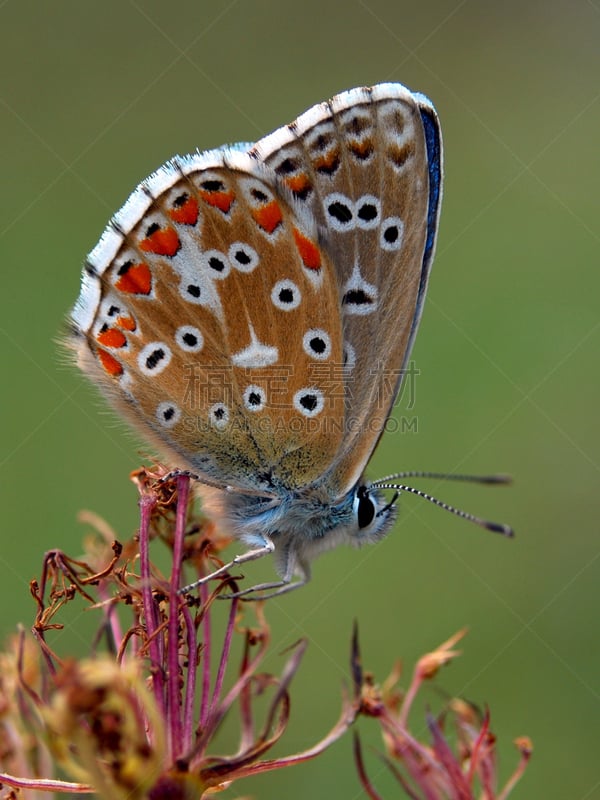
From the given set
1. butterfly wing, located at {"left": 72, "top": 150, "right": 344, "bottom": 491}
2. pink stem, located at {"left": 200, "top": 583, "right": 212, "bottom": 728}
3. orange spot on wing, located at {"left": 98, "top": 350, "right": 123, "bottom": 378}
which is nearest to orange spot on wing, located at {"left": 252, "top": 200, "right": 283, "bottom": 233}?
butterfly wing, located at {"left": 72, "top": 150, "right": 344, "bottom": 491}

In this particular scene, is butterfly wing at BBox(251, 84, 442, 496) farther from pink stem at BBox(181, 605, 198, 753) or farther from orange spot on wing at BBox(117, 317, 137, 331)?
pink stem at BBox(181, 605, 198, 753)

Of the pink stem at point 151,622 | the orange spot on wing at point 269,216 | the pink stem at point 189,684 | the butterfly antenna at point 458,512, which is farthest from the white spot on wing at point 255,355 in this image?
the pink stem at point 189,684

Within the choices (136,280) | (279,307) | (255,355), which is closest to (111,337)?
(136,280)

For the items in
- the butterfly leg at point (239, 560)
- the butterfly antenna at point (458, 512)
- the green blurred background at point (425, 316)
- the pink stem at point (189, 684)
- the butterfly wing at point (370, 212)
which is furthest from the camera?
the green blurred background at point (425, 316)

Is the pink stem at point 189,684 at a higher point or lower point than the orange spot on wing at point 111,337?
lower

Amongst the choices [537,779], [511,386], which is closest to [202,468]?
[537,779]

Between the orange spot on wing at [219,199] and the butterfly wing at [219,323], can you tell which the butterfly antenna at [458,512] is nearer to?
the butterfly wing at [219,323]
